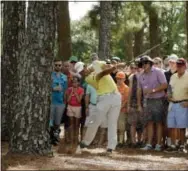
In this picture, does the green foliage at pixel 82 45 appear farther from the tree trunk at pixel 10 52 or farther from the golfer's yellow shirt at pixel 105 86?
the golfer's yellow shirt at pixel 105 86

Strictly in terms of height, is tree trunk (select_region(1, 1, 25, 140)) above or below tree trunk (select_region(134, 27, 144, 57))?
below

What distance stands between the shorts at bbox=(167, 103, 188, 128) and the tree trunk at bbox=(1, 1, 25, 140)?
3009 millimetres

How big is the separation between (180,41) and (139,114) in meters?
32.2

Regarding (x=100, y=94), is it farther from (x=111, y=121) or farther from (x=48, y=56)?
(x=48, y=56)

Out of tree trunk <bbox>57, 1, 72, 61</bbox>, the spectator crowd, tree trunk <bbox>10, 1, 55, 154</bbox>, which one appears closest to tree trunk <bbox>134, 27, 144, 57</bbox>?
tree trunk <bbox>57, 1, 72, 61</bbox>

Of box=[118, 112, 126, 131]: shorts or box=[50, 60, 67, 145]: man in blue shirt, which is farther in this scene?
box=[118, 112, 126, 131]: shorts

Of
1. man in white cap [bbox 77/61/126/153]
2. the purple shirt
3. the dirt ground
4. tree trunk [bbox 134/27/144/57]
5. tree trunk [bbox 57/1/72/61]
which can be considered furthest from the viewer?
tree trunk [bbox 134/27/144/57]

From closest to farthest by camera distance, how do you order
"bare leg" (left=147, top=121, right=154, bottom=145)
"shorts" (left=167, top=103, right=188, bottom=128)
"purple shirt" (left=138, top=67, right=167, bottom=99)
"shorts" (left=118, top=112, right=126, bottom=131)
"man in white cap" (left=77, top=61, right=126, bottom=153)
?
"man in white cap" (left=77, top=61, right=126, bottom=153) → "shorts" (left=167, top=103, right=188, bottom=128) → "purple shirt" (left=138, top=67, right=167, bottom=99) → "bare leg" (left=147, top=121, right=154, bottom=145) → "shorts" (left=118, top=112, right=126, bottom=131)

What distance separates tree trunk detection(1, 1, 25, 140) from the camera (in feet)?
34.2

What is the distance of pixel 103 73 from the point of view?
9555 mm

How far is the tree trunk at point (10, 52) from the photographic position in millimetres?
10438

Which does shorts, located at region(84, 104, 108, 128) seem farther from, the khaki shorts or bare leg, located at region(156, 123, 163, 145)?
bare leg, located at region(156, 123, 163, 145)

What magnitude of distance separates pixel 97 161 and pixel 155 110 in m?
2.60

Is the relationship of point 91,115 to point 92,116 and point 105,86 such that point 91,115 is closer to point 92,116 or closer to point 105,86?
point 92,116
